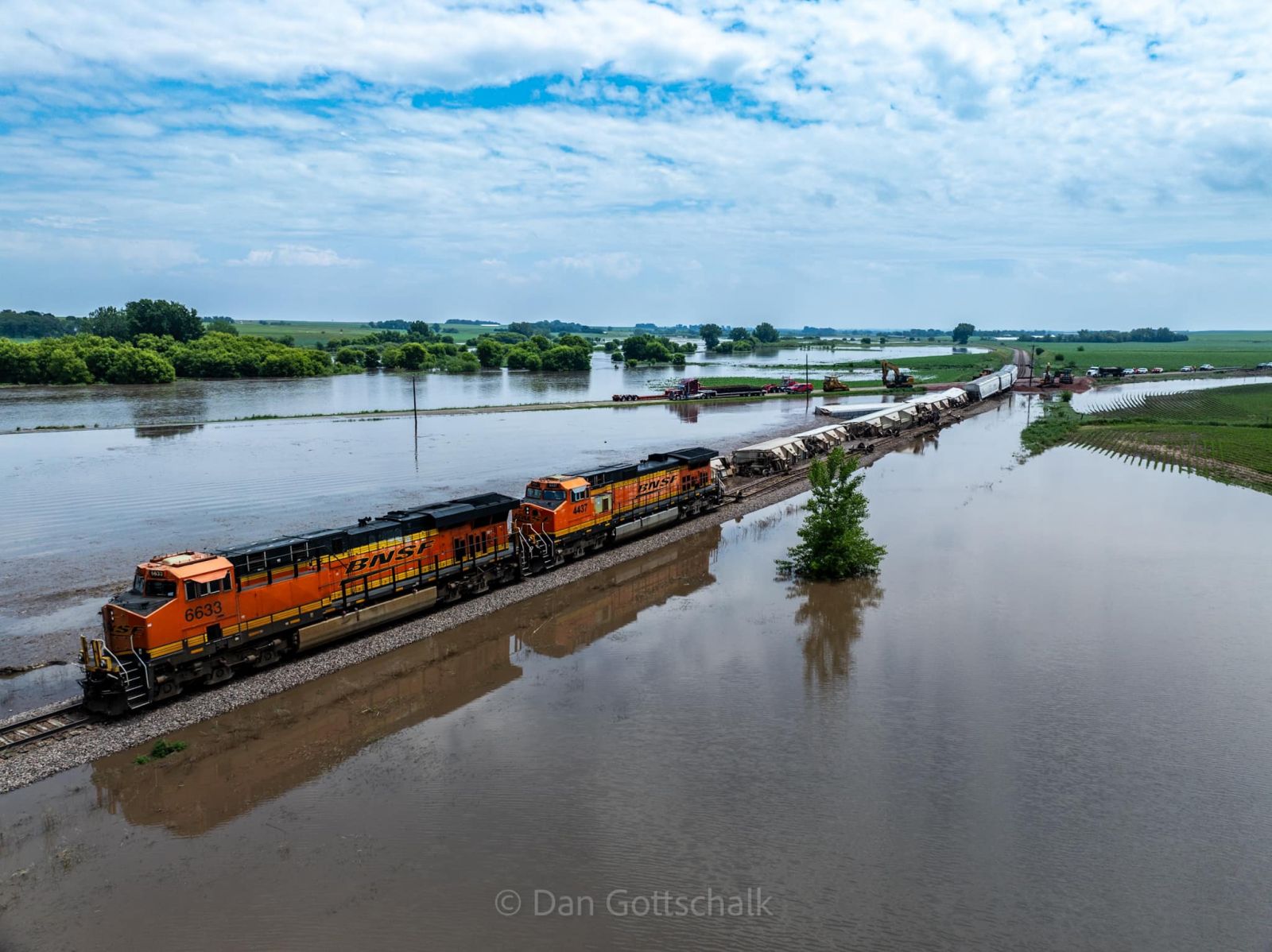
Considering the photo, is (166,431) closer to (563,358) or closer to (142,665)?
(142,665)

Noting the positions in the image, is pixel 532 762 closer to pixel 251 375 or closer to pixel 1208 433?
pixel 1208 433

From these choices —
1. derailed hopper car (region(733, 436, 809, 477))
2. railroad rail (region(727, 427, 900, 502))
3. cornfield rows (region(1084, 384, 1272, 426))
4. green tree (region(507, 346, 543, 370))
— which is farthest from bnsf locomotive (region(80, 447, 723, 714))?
green tree (region(507, 346, 543, 370))

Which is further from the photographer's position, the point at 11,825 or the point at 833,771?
the point at 833,771

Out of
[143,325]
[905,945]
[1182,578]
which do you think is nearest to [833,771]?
[905,945]

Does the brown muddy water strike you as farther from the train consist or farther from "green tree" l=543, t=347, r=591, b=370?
"green tree" l=543, t=347, r=591, b=370

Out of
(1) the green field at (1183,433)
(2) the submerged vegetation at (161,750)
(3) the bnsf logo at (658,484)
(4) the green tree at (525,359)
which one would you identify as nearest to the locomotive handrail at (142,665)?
(2) the submerged vegetation at (161,750)

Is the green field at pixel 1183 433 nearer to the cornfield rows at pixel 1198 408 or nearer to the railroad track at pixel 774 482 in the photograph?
the cornfield rows at pixel 1198 408
